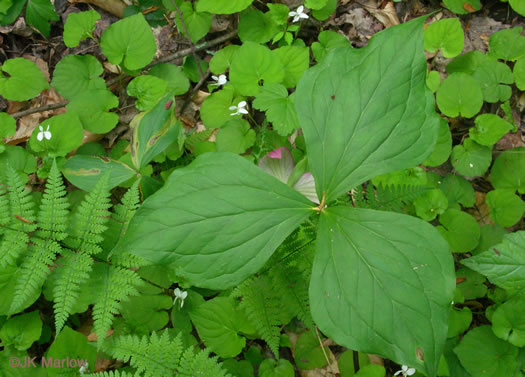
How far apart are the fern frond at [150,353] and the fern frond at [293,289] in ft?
1.86

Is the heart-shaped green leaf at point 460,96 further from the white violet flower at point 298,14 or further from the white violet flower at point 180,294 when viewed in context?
the white violet flower at point 180,294

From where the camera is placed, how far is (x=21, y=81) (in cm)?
274

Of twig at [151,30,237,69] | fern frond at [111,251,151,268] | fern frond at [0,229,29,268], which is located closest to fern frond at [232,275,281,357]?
fern frond at [111,251,151,268]

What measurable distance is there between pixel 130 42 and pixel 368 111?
1976 mm

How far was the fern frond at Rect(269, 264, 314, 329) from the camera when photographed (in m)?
1.95

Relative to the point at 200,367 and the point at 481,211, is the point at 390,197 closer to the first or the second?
the point at 481,211

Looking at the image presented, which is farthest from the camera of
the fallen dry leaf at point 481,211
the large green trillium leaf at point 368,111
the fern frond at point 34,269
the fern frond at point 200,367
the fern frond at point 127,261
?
A: the fallen dry leaf at point 481,211

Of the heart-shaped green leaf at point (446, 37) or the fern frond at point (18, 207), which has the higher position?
the heart-shaped green leaf at point (446, 37)

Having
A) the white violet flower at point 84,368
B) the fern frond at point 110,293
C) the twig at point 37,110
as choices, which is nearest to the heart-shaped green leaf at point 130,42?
the twig at point 37,110

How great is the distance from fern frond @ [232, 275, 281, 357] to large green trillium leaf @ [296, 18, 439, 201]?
26.9 inches

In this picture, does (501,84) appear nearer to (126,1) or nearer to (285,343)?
(285,343)

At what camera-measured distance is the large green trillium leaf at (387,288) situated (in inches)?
54.1

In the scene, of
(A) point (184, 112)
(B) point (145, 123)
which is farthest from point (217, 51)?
(B) point (145, 123)

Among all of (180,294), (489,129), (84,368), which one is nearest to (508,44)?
(489,129)
